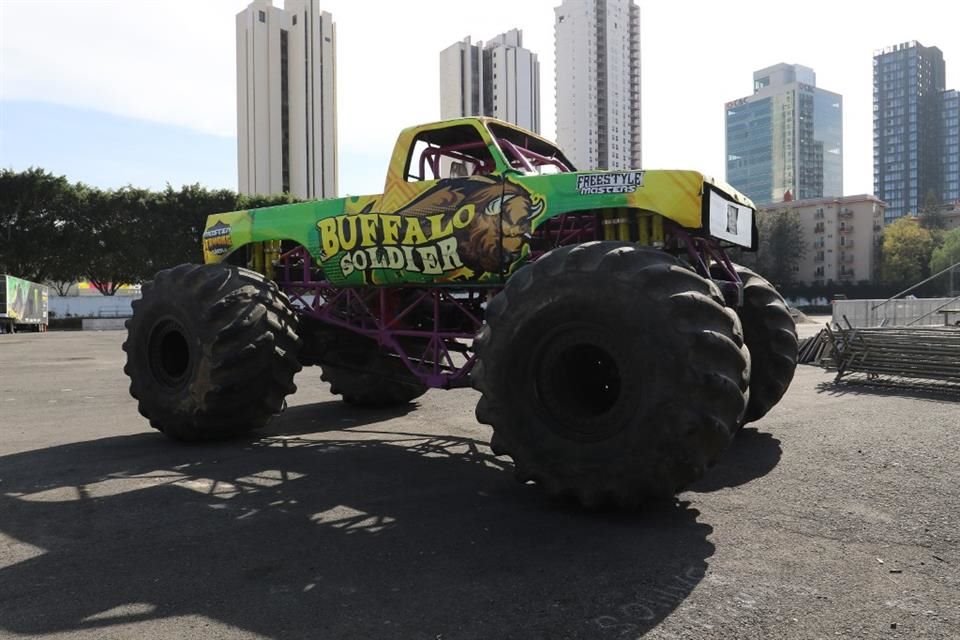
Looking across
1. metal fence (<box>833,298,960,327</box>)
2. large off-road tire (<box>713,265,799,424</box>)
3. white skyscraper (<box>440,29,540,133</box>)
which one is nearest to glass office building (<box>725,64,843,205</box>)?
white skyscraper (<box>440,29,540,133</box>)

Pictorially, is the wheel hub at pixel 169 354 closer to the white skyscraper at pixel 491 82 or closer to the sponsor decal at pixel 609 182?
the sponsor decal at pixel 609 182

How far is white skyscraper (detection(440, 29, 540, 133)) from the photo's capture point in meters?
50.8

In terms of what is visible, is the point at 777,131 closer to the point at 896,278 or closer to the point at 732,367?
the point at 896,278

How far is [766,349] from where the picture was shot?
6.32 meters

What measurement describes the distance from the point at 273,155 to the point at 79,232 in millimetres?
40695

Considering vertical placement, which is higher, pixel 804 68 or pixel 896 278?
pixel 804 68

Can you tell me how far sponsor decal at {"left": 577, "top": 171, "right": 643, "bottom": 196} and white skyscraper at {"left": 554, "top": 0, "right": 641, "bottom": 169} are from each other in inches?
3944

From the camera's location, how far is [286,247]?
302 inches

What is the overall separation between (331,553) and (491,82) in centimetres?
5817

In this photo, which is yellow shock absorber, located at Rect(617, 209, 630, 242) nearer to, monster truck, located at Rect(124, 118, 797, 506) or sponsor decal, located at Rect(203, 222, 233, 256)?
monster truck, located at Rect(124, 118, 797, 506)

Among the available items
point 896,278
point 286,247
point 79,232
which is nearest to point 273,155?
point 79,232

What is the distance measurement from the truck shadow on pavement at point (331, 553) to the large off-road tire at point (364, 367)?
1743 mm

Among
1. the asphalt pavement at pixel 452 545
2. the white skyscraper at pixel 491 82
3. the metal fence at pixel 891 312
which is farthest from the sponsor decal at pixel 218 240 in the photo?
the white skyscraper at pixel 491 82

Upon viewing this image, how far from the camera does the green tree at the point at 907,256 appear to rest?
81875mm
